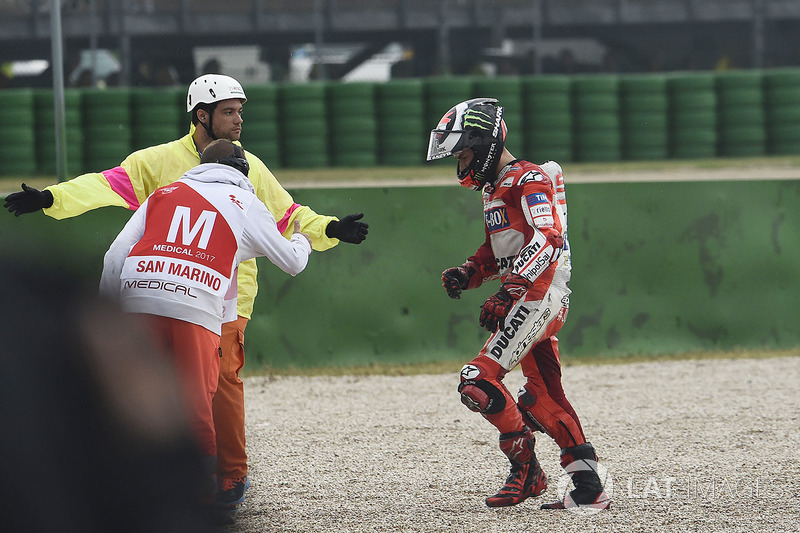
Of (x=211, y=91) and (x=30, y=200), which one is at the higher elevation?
(x=211, y=91)

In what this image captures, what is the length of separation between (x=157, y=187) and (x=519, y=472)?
2368mm

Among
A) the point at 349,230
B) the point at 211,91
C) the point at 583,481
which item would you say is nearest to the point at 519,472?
the point at 583,481

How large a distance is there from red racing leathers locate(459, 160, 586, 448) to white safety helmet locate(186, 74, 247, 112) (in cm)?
146

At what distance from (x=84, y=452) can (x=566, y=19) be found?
21040 millimetres

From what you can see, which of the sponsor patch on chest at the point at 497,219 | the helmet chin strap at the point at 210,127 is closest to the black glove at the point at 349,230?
the sponsor patch on chest at the point at 497,219

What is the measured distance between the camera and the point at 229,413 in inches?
213

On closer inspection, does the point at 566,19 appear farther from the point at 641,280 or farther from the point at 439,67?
the point at 641,280

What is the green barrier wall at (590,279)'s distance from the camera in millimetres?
8656

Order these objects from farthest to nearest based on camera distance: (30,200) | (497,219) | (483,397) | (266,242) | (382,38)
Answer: (382,38) → (497,219) → (30,200) → (483,397) → (266,242)

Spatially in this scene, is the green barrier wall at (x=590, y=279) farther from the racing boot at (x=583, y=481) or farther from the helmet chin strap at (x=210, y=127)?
the racing boot at (x=583, y=481)

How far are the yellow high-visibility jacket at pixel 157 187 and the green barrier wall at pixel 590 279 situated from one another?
112 inches

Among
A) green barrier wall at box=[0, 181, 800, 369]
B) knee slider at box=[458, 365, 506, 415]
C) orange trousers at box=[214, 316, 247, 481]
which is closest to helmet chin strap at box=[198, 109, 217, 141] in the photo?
orange trousers at box=[214, 316, 247, 481]

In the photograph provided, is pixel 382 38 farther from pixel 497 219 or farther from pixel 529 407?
pixel 529 407

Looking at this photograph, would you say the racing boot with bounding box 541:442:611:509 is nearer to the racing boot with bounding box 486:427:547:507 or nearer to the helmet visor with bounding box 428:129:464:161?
the racing boot with bounding box 486:427:547:507
